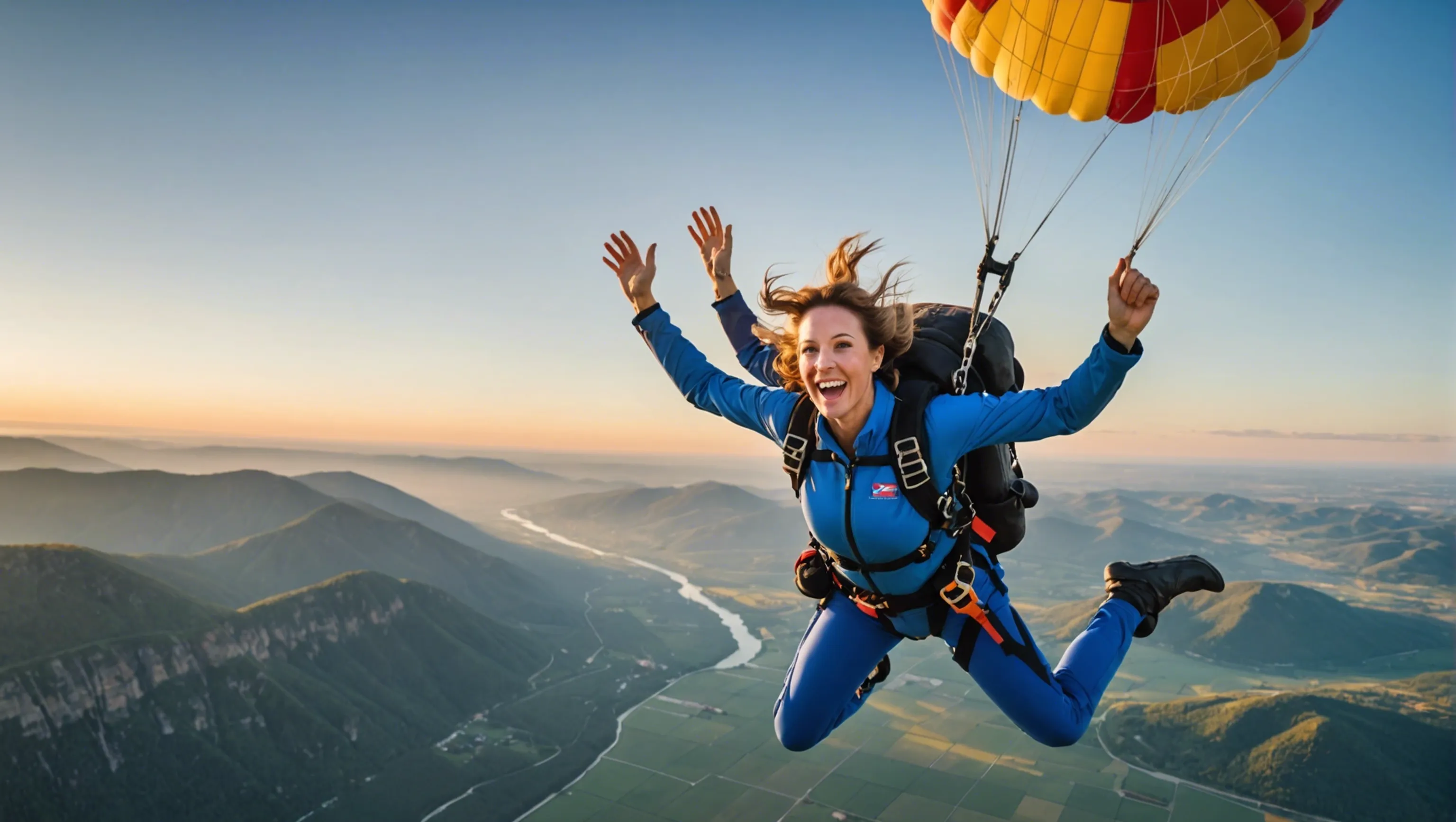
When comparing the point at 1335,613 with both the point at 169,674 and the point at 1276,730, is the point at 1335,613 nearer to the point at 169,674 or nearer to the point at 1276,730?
the point at 1276,730

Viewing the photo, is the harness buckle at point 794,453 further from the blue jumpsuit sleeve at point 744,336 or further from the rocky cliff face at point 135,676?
the rocky cliff face at point 135,676

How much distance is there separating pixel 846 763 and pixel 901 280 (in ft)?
323

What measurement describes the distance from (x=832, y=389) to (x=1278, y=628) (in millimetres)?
191910

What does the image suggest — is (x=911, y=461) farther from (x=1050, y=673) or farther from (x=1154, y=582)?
(x=1154, y=582)

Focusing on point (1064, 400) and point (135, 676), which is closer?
point (1064, 400)

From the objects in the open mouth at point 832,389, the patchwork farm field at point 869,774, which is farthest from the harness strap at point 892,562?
the patchwork farm field at point 869,774

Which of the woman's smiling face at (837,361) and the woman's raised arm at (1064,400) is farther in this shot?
the woman's smiling face at (837,361)

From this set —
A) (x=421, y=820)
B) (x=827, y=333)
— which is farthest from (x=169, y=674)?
(x=827, y=333)

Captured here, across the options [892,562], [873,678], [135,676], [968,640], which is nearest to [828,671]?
[873,678]

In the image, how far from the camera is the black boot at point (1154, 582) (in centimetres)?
659

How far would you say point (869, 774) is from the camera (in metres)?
91.1

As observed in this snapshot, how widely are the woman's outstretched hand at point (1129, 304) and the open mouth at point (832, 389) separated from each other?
162 cm

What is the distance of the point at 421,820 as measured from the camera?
8050 cm

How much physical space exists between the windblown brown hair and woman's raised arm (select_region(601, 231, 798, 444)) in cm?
30
